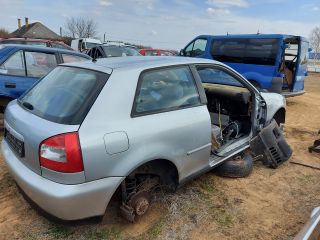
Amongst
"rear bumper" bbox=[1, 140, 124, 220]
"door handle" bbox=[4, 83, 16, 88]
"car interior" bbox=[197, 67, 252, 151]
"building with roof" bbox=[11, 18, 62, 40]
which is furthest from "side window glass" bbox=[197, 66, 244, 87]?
"building with roof" bbox=[11, 18, 62, 40]

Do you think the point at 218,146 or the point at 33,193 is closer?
the point at 33,193

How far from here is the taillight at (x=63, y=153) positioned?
258 centimetres

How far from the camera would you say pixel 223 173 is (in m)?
4.44

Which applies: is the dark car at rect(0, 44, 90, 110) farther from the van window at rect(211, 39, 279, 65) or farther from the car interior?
the van window at rect(211, 39, 279, 65)

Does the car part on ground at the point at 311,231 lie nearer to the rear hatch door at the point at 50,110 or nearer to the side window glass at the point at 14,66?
the rear hatch door at the point at 50,110

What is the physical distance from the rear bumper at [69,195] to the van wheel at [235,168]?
1.99m

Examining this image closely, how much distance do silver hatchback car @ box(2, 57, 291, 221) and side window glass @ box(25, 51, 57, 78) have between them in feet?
9.22

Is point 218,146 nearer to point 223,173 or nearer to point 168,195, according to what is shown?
point 223,173

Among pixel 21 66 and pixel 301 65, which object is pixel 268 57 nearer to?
pixel 301 65

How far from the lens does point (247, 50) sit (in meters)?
10.9

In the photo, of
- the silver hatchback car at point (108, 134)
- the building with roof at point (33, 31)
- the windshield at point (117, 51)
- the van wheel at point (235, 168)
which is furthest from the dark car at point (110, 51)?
the building with roof at point (33, 31)

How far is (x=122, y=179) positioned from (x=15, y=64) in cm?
419

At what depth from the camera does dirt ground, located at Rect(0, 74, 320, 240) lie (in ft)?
10.4

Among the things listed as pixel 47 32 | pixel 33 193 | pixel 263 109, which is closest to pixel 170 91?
pixel 33 193
